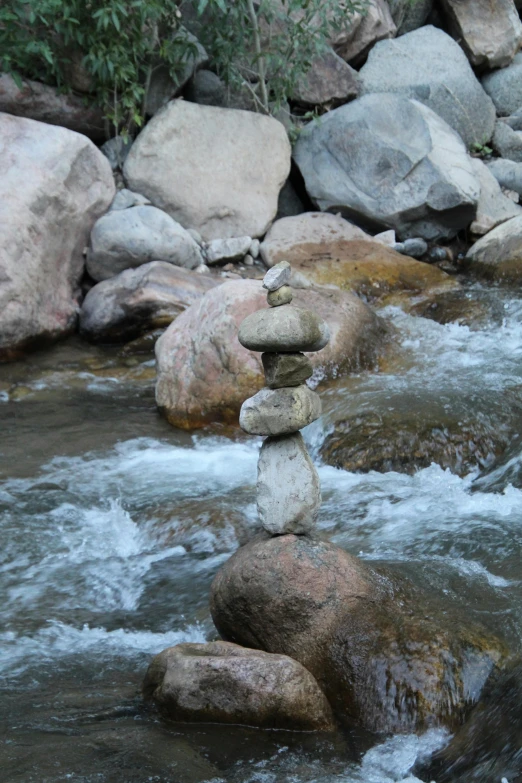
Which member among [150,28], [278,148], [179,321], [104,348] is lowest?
[104,348]

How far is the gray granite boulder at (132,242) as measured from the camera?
28.3 ft

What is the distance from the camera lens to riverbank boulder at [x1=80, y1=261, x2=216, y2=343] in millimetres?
8195

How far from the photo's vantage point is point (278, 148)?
10227 mm

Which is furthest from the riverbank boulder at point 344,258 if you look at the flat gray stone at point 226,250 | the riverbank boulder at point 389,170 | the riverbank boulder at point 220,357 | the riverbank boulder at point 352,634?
the riverbank boulder at point 352,634

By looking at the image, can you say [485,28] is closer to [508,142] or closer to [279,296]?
[508,142]

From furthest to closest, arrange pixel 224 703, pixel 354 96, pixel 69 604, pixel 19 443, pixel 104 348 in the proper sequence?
1. pixel 354 96
2. pixel 104 348
3. pixel 19 443
4. pixel 69 604
5. pixel 224 703

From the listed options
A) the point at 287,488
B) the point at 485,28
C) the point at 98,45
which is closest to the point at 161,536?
the point at 287,488

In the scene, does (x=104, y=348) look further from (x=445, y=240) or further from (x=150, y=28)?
(x=445, y=240)

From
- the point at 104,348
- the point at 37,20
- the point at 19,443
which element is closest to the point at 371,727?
the point at 19,443

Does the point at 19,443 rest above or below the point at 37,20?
below

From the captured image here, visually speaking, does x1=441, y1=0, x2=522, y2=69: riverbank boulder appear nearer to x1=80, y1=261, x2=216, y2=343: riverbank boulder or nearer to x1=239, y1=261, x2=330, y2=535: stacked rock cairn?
x1=80, y1=261, x2=216, y2=343: riverbank boulder

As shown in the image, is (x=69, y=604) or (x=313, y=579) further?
(x=69, y=604)

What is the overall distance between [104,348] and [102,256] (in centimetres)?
99

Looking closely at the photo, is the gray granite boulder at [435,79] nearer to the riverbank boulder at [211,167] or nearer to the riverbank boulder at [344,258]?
the riverbank boulder at [211,167]
